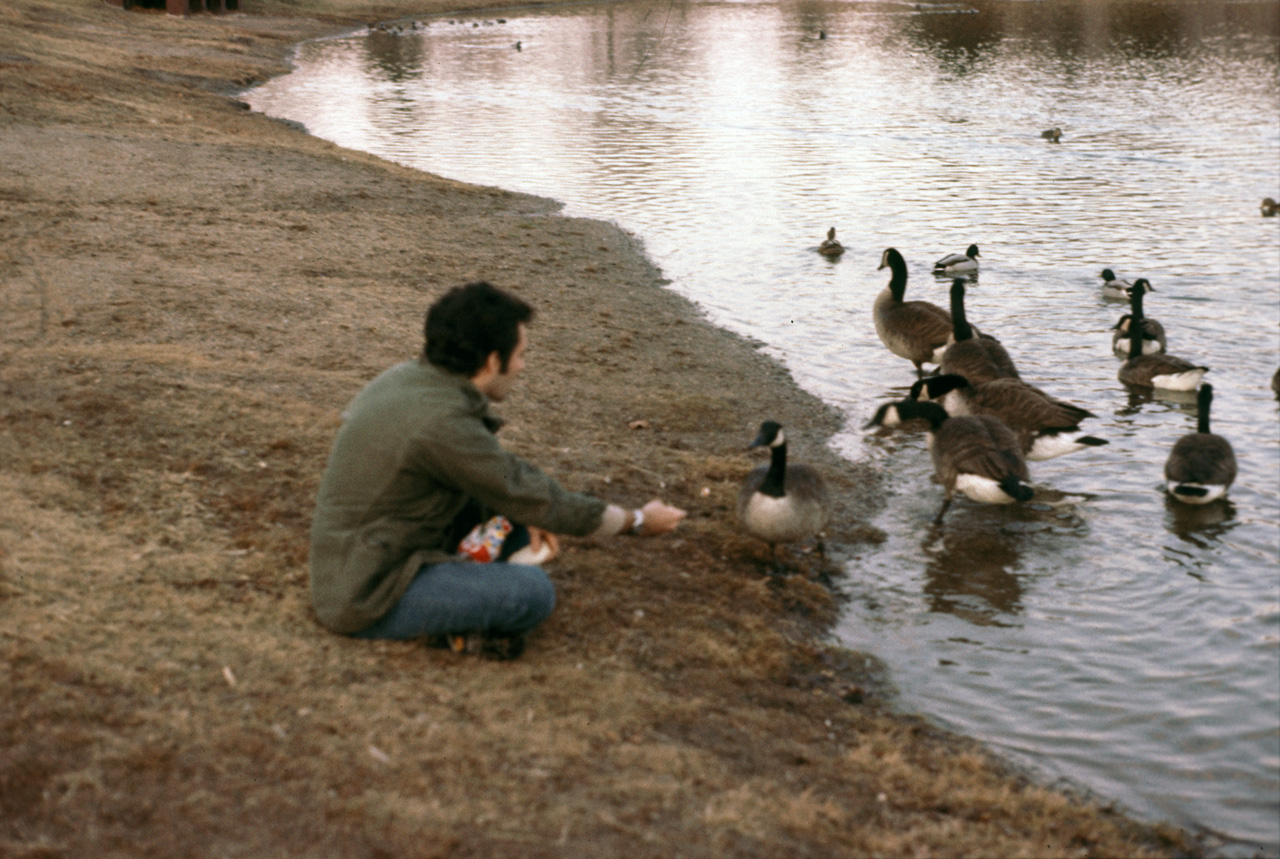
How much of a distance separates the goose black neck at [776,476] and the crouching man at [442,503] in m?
2.05

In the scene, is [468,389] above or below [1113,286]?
above

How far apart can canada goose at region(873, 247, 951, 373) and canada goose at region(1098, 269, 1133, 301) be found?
375 centimetres

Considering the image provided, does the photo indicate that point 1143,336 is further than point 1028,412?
Yes

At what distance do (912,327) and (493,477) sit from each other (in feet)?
29.0

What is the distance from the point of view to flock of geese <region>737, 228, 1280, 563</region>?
7.77m

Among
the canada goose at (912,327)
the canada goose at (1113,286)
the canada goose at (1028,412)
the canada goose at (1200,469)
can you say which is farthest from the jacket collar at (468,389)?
the canada goose at (1113,286)

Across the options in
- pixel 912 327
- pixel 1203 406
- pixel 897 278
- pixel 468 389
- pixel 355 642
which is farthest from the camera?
pixel 897 278

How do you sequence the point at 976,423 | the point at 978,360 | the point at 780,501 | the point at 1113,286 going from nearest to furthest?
the point at 780,501
the point at 976,423
the point at 978,360
the point at 1113,286

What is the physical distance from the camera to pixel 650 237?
758 inches

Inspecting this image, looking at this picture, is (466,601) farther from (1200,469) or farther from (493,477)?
(1200,469)

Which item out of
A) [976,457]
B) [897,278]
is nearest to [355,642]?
[976,457]

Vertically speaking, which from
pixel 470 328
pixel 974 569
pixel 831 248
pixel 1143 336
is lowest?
pixel 974 569

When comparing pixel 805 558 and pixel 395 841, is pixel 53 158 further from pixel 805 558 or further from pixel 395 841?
pixel 395 841

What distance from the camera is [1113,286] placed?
15.4 metres
